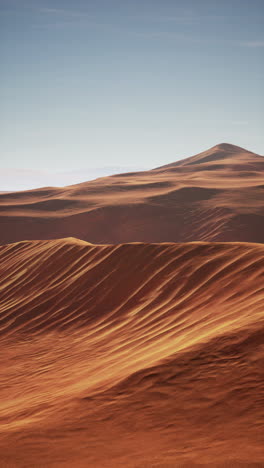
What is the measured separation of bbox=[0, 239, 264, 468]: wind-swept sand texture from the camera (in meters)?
3.93

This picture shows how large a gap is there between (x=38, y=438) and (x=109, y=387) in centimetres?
126

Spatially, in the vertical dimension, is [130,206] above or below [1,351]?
above

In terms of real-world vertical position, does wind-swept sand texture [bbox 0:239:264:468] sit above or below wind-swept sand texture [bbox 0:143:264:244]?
below

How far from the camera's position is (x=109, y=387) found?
539cm

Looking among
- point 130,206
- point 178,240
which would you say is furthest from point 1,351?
point 130,206

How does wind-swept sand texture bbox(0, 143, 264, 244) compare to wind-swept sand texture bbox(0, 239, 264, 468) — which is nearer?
wind-swept sand texture bbox(0, 239, 264, 468)

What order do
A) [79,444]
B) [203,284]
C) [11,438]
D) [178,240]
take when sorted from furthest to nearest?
[178,240] → [203,284] → [11,438] → [79,444]

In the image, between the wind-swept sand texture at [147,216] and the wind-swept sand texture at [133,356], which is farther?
the wind-swept sand texture at [147,216]

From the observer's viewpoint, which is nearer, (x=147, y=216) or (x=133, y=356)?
(x=133, y=356)

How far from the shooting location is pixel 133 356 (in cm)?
686

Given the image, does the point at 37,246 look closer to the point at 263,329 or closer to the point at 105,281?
the point at 105,281

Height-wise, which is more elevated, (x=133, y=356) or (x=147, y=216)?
(x=147, y=216)

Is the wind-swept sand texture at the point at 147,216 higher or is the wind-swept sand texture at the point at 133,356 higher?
the wind-swept sand texture at the point at 147,216

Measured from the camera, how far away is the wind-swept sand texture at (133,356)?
3.93 meters
